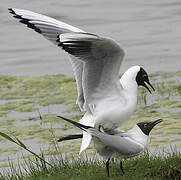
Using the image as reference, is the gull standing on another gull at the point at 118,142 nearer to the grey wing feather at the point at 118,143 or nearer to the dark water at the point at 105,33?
the grey wing feather at the point at 118,143

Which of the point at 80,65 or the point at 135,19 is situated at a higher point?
the point at 80,65

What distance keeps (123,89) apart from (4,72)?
6.02 m

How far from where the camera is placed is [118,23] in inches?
618

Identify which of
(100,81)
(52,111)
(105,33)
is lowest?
(52,111)

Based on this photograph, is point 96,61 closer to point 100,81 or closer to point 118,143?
point 100,81

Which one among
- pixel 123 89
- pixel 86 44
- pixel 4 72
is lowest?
pixel 4 72

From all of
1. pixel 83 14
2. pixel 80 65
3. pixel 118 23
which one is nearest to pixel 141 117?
pixel 80 65

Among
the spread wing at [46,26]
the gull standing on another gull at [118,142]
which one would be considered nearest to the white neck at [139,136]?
the gull standing on another gull at [118,142]

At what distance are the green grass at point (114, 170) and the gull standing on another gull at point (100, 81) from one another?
32 cm

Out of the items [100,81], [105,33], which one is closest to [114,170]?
[100,81]

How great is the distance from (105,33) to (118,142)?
26.8ft

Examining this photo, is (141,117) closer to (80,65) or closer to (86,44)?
(80,65)

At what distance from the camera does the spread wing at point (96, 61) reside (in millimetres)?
6242

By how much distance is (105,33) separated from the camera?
14516 mm
